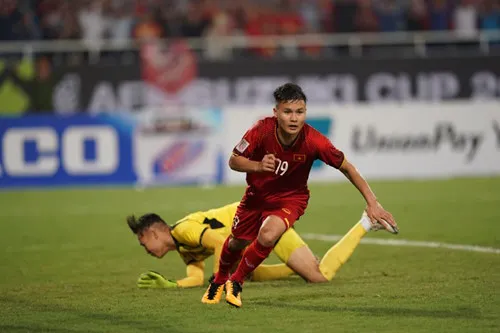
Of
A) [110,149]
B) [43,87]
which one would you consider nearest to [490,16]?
[110,149]

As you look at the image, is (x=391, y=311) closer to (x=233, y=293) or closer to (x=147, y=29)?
(x=233, y=293)

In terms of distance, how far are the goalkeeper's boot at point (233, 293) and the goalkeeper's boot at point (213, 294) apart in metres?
0.22

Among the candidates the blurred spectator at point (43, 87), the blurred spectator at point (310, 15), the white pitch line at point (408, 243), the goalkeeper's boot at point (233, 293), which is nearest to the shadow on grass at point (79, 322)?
the goalkeeper's boot at point (233, 293)

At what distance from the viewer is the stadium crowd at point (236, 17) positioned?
23094 millimetres

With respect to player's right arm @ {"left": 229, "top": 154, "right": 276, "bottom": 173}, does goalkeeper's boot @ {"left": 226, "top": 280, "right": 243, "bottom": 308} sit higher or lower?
lower

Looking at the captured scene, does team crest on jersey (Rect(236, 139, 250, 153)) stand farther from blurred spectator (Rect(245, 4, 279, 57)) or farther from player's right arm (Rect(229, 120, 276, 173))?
blurred spectator (Rect(245, 4, 279, 57))

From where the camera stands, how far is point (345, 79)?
2336cm

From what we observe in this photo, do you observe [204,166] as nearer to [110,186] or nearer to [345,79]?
[110,186]

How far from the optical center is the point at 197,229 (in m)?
9.64

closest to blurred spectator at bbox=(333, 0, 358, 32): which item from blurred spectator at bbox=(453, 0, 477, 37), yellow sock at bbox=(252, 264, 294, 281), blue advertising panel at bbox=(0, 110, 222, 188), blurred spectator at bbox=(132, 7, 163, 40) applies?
blurred spectator at bbox=(453, 0, 477, 37)

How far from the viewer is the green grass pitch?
24.6ft

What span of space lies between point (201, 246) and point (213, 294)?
3.99 feet

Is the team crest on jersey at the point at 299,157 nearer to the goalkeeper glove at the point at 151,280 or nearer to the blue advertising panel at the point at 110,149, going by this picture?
the goalkeeper glove at the point at 151,280

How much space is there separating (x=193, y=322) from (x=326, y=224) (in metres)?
7.47
